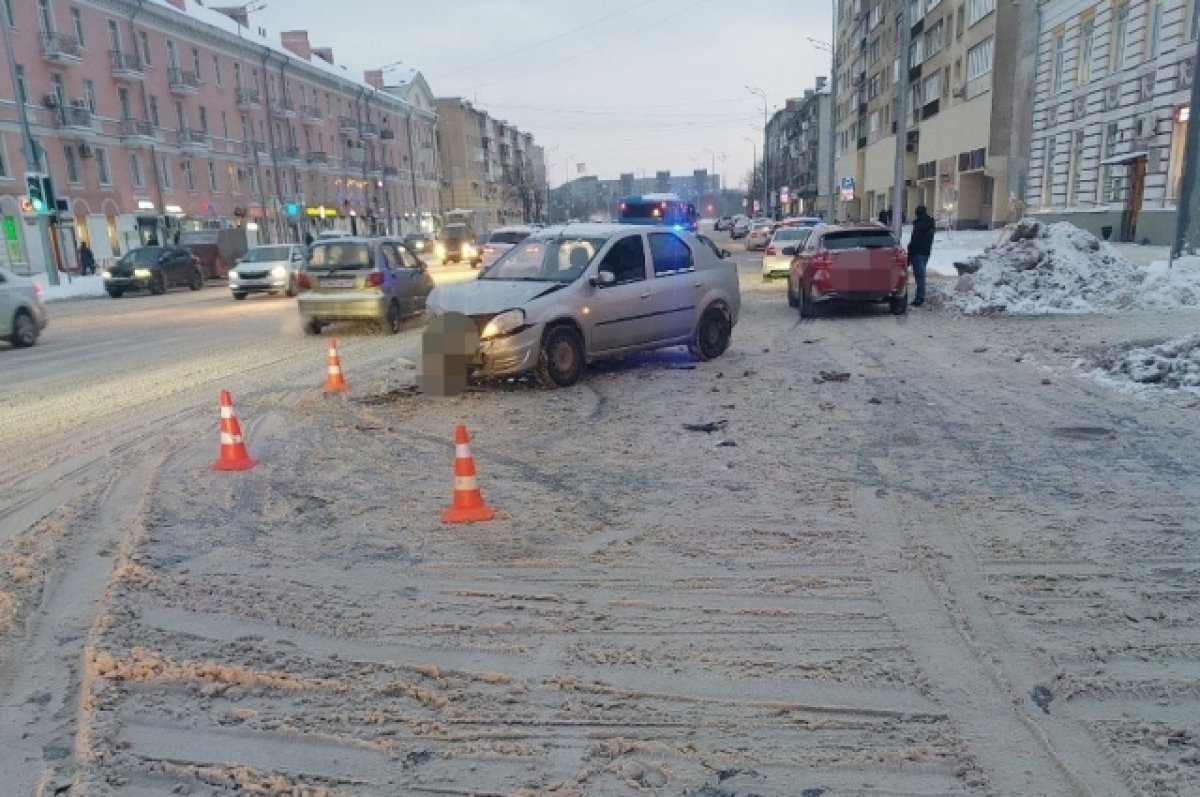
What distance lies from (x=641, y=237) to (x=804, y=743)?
809cm

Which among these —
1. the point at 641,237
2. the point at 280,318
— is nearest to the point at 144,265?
the point at 280,318

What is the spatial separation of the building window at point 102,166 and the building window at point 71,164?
133 centimetres

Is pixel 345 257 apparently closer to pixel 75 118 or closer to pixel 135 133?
pixel 75 118

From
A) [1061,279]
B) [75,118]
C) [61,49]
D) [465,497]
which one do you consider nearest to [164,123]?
[75,118]

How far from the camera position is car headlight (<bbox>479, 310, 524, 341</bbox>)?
887 cm

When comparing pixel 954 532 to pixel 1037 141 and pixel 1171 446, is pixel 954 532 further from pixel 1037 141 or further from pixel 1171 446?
pixel 1037 141

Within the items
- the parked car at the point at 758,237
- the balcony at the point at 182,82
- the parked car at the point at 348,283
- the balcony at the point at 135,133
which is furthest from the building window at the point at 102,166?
the parked car at the point at 348,283

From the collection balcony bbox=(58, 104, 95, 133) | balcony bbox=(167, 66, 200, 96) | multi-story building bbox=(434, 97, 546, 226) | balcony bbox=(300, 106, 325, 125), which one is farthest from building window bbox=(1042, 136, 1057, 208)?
multi-story building bbox=(434, 97, 546, 226)

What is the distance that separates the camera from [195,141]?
52094 mm

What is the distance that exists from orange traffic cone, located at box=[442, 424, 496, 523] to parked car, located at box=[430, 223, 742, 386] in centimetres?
374

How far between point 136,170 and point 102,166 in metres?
2.50

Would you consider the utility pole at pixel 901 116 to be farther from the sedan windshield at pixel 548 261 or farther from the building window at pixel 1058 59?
the sedan windshield at pixel 548 261

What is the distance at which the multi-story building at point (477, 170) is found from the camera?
339 ft

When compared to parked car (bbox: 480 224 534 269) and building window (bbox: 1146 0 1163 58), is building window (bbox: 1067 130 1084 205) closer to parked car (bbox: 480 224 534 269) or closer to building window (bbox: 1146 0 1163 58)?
building window (bbox: 1146 0 1163 58)
